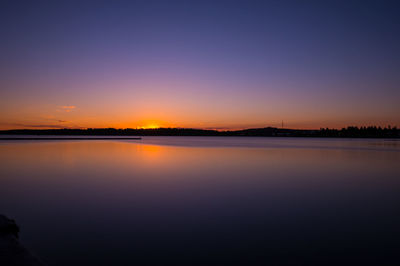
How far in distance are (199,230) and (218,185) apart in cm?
505

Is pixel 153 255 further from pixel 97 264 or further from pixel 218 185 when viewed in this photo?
pixel 218 185

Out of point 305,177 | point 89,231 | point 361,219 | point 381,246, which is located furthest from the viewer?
point 305,177

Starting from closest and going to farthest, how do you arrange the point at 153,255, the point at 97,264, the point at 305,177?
the point at 97,264 → the point at 153,255 → the point at 305,177

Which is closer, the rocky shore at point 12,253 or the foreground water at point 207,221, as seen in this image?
the rocky shore at point 12,253

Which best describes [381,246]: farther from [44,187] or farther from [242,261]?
[44,187]

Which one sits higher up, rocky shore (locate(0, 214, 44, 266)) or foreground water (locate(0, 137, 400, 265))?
rocky shore (locate(0, 214, 44, 266))

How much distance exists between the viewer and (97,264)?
4.03 metres

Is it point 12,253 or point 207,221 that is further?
point 207,221

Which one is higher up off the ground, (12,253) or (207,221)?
(12,253)

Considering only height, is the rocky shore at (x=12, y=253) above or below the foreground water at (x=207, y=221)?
above

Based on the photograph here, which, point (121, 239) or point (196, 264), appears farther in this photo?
point (121, 239)

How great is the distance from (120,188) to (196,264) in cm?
659

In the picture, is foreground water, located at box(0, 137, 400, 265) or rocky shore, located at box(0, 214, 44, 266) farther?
foreground water, located at box(0, 137, 400, 265)

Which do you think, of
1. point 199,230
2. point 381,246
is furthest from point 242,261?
point 381,246
